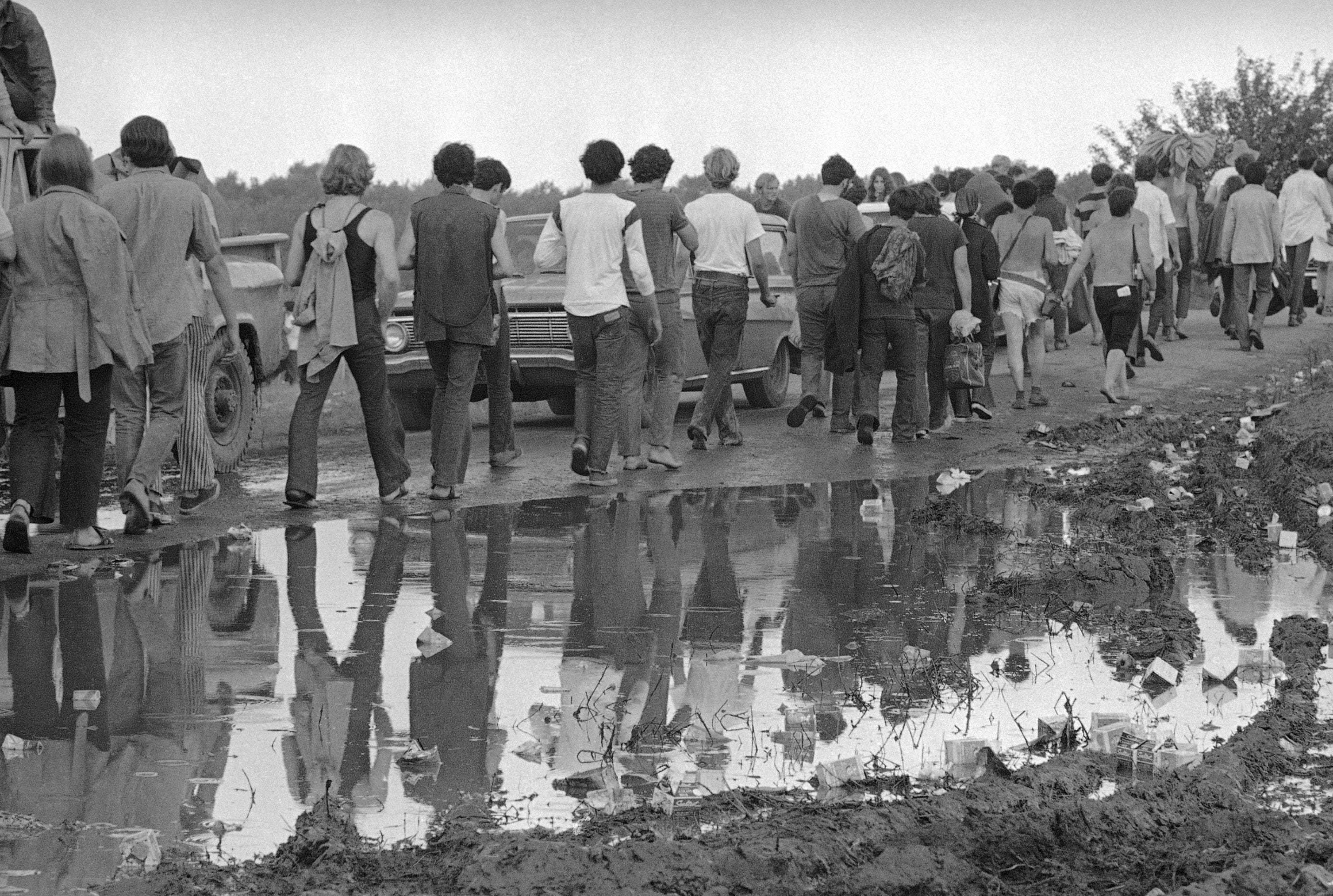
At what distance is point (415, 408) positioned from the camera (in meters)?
14.2

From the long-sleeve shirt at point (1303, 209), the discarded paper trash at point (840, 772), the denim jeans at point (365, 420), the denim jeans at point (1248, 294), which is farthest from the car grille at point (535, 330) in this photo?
the long-sleeve shirt at point (1303, 209)

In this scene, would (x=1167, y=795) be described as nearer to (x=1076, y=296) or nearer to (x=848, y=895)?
(x=848, y=895)

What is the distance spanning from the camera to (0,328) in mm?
8438

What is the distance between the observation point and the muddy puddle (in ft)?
15.5

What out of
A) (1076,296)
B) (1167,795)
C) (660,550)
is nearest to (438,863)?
(1167,795)

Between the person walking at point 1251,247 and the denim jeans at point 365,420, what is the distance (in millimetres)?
12645

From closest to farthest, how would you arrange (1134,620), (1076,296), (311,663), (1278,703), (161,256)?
(1278,703), (311,663), (1134,620), (161,256), (1076,296)

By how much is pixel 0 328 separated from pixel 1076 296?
10.9 m

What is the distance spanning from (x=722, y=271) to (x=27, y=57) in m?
4.74

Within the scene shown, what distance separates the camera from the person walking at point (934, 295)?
43.4 ft

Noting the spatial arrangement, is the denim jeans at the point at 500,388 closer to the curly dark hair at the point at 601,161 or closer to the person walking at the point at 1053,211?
the curly dark hair at the point at 601,161

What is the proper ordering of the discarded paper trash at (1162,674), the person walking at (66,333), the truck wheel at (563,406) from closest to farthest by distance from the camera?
the discarded paper trash at (1162,674)
the person walking at (66,333)
the truck wheel at (563,406)

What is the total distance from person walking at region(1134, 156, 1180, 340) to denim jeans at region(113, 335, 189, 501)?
11183 millimetres

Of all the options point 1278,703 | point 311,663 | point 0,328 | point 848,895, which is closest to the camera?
point 848,895
